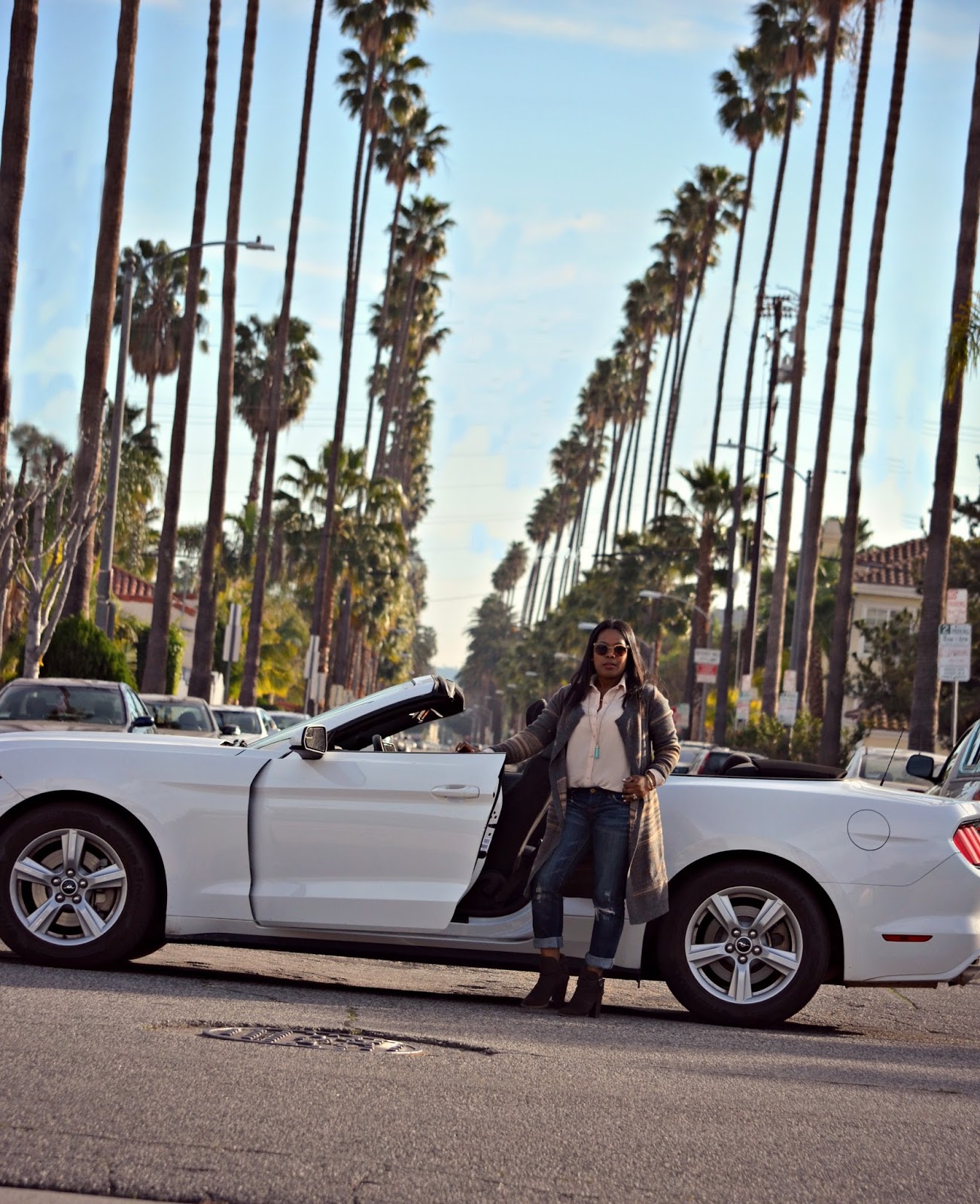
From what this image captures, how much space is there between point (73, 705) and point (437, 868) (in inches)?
425

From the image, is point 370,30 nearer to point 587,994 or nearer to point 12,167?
point 12,167

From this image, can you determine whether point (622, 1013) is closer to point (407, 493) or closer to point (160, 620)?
point (160, 620)

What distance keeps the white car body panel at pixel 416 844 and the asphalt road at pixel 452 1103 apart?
1.17 feet

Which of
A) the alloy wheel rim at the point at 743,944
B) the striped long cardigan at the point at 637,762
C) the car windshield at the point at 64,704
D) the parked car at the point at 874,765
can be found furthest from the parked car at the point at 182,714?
the alloy wheel rim at the point at 743,944

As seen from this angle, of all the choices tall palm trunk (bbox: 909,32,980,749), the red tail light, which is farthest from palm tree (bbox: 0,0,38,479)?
the red tail light

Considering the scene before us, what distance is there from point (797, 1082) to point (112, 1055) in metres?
2.36

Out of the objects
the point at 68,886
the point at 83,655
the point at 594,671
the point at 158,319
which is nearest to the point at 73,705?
the point at 83,655

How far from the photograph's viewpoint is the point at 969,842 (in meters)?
7.49

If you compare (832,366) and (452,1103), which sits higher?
(832,366)

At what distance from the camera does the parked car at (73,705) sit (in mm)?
17000

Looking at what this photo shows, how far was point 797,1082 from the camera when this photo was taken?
5.94 m

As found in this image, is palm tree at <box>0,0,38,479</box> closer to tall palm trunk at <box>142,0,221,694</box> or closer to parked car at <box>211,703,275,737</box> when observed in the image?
parked car at <box>211,703,275,737</box>

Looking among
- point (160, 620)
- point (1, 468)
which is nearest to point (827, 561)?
point (160, 620)

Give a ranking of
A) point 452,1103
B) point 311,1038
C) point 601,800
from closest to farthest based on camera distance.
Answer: point 452,1103
point 311,1038
point 601,800
